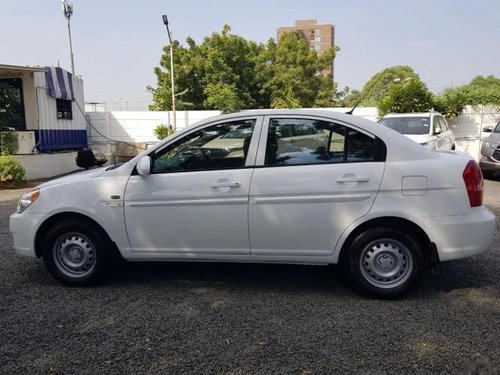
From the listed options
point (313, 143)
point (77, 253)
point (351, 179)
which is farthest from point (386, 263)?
point (77, 253)

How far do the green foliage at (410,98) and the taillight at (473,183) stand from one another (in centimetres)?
1322

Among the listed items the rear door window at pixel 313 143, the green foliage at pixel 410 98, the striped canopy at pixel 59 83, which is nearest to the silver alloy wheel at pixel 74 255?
the rear door window at pixel 313 143

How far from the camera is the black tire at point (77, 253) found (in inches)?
164

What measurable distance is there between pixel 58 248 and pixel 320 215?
8.35 ft

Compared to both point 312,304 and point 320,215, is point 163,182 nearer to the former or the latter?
point 320,215

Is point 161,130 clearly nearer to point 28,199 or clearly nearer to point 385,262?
point 28,199

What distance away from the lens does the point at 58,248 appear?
428cm

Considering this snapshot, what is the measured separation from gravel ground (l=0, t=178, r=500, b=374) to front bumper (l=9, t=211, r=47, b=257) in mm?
395

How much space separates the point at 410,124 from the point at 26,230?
942 centimetres

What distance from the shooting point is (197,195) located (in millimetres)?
3926

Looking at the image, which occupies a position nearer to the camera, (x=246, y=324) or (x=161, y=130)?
(x=246, y=324)

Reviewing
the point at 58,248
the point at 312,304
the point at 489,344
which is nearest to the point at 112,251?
the point at 58,248

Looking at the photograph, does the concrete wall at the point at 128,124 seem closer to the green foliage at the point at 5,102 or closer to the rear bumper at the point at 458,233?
the green foliage at the point at 5,102

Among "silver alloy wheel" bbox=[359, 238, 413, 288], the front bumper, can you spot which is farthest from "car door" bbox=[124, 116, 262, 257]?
"silver alloy wheel" bbox=[359, 238, 413, 288]
